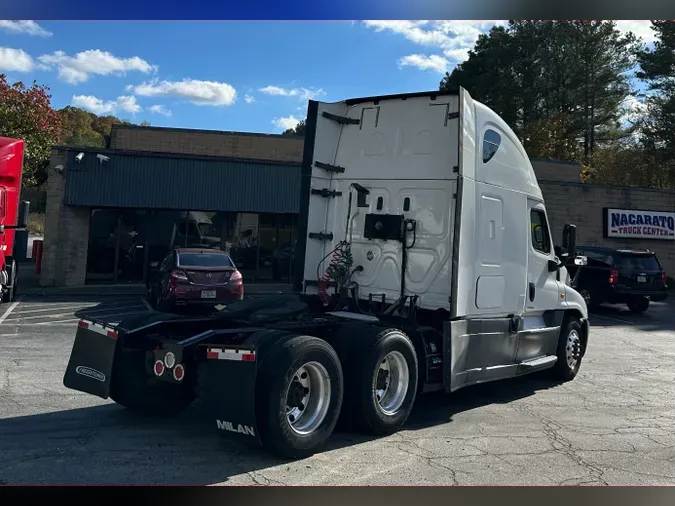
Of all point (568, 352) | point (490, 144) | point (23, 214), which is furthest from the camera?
point (23, 214)

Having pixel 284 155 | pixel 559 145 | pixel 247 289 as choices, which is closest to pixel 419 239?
pixel 247 289

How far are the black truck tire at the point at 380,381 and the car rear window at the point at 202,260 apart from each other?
9.16 m

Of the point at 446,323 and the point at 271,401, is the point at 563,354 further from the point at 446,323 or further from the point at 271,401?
the point at 271,401

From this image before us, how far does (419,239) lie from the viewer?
7344mm

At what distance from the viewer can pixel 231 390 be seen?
17.0 feet

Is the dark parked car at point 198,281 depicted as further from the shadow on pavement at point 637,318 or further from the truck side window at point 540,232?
the shadow on pavement at point 637,318

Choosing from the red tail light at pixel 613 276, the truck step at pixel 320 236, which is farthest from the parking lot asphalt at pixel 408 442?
the red tail light at pixel 613 276

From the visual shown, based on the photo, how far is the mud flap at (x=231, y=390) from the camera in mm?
5094

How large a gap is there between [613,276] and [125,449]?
15.3 m

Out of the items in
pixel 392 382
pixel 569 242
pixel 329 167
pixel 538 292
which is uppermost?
pixel 329 167

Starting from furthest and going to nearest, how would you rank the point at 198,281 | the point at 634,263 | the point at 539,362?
1. the point at 634,263
2. the point at 198,281
3. the point at 539,362

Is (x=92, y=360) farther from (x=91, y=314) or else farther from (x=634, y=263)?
(x=634, y=263)

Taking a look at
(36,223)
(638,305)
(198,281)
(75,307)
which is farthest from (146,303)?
(36,223)

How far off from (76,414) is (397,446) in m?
3.36
